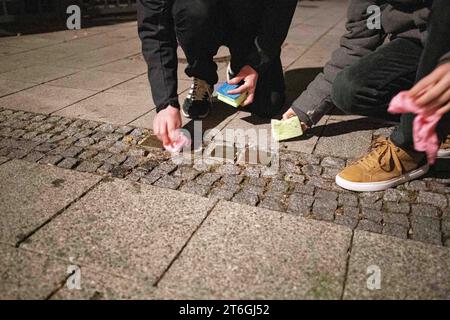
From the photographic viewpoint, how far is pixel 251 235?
1638 mm

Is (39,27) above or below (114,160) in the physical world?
above

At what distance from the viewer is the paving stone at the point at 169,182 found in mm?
2025

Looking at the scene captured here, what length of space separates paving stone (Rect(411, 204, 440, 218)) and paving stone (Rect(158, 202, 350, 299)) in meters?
0.44

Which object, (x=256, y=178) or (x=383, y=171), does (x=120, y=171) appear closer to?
(x=256, y=178)

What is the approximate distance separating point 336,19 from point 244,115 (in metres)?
6.97

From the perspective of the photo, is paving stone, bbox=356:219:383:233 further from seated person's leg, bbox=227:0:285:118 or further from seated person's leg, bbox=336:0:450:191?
seated person's leg, bbox=227:0:285:118

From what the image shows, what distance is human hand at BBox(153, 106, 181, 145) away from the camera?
6.66 ft

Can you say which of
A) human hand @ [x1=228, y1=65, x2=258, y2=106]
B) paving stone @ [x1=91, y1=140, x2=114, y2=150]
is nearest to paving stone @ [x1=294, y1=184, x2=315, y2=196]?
human hand @ [x1=228, y1=65, x2=258, y2=106]

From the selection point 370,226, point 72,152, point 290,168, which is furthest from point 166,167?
point 370,226

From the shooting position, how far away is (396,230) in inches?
66.2

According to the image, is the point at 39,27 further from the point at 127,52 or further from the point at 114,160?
the point at 114,160

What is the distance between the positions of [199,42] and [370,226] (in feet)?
5.65

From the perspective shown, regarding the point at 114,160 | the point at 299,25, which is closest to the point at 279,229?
the point at 114,160

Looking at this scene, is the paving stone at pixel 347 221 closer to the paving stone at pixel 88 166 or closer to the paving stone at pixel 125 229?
the paving stone at pixel 125 229
